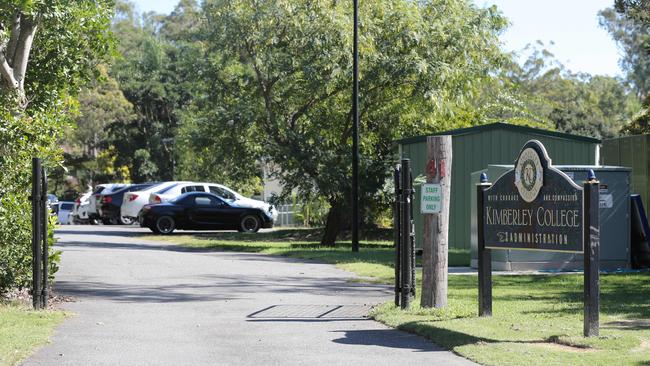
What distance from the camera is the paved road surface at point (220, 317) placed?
1013 cm

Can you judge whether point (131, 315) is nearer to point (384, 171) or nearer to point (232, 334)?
point (232, 334)

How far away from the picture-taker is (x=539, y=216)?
1180 cm

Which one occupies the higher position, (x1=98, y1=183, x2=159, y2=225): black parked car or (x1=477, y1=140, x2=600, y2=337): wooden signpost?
(x1=98, y1=183, x2=159, y2=225): black parked car

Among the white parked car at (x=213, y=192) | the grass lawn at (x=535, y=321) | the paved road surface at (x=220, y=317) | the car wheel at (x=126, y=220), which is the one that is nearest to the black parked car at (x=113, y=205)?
the car wheel at (x=126, y=220)

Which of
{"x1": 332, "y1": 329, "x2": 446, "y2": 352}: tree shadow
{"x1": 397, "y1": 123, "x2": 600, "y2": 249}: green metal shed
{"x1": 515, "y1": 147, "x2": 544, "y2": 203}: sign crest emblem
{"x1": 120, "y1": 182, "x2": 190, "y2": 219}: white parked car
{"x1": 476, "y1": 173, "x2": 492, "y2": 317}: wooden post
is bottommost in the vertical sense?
{"x1": 332, "y1": 329, "x2": 446, "y2": 352}: tree shadow

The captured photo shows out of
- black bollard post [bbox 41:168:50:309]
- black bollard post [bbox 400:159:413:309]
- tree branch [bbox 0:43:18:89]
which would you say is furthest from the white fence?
black bollard post [bbox 41:168:50:309]

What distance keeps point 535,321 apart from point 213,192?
26603 millimetres

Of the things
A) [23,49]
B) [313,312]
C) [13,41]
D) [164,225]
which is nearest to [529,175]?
[313,312]

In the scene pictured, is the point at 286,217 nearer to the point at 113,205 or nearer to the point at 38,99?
the point at 113,205

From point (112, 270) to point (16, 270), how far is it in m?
5.83

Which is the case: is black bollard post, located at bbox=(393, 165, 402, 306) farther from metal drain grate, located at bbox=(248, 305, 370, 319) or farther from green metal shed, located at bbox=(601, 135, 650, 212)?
green metal shed, located at bbox=(601, 135, 650, 212)

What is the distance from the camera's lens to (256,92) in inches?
1168

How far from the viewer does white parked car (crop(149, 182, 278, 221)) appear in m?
36.3

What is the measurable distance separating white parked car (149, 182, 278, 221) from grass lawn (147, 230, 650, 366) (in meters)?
14.9
